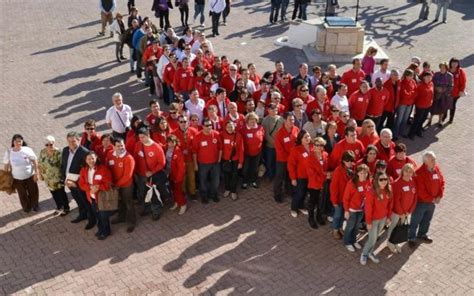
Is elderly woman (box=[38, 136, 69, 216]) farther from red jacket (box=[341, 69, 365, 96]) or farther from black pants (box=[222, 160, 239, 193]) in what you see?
red jacket (box=[341, 69, 365, 96])

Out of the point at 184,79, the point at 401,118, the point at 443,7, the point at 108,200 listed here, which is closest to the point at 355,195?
the point at 108,200

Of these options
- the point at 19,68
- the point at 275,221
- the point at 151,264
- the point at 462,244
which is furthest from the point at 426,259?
the point at 19,68

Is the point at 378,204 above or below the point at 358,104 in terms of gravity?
below

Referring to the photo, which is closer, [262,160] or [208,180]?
[208,180]

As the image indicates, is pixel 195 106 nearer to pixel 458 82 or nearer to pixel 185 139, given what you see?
pixel 185 139

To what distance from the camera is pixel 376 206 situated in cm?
738

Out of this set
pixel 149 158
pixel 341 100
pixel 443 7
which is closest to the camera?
pixel 149 158

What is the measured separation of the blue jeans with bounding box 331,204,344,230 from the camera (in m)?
8.17

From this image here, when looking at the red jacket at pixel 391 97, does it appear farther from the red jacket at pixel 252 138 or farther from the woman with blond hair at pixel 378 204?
the woman with blond hair at pixel 378 204

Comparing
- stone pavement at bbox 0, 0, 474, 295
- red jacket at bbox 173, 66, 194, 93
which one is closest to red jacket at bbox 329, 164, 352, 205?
stone pavement at bbox 0, 0, 474, 295

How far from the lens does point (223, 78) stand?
11.6 meters

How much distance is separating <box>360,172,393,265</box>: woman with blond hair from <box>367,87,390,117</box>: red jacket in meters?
3.71

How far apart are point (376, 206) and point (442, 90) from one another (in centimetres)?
562

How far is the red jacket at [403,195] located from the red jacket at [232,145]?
272 cm
